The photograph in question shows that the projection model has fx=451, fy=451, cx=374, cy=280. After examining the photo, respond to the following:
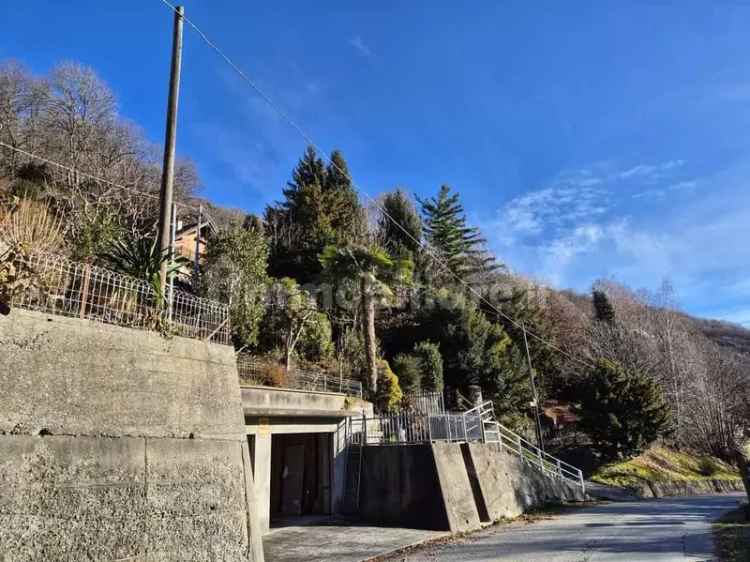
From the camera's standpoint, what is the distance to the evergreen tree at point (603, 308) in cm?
3581

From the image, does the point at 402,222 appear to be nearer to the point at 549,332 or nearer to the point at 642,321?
the point at 549,332

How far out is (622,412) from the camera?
21891mm

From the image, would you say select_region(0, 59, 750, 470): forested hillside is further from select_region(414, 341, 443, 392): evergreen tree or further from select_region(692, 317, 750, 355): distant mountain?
select_region(692, 317, 750, 355): distant mountain

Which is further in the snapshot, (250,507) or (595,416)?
(595,416)

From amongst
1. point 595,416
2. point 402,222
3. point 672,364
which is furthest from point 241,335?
point 672,364

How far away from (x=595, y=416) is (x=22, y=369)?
2338 centimetres

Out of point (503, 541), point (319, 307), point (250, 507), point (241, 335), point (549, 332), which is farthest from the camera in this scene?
point (549, 332)

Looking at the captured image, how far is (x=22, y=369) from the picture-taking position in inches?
207

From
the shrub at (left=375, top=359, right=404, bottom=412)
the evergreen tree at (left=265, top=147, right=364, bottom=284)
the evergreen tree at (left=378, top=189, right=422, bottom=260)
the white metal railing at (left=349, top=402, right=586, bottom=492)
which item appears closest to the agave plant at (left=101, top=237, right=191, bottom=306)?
the white metal railing at (left=349, top=402, right=586, bottom=492)

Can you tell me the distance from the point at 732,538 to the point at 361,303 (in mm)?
14981

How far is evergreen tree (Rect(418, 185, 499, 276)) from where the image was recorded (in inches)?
1577

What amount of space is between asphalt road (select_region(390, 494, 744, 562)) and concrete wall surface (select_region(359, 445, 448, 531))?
125 centimetres

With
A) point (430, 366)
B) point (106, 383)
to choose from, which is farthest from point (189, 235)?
point (106, 383)

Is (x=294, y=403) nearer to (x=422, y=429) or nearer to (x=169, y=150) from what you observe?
(x=422, y=429)
